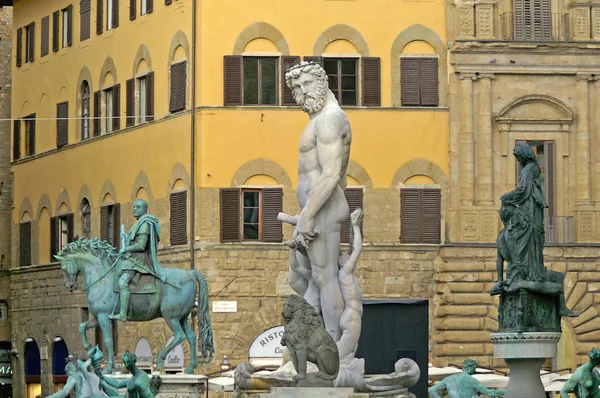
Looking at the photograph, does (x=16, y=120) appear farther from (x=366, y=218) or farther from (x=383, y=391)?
(x=383, y=391)

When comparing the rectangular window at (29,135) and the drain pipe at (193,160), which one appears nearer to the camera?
the drain pipe at (193,160)

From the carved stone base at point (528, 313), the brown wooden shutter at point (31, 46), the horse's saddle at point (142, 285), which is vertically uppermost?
the brown wooden shutter at point (31, 46)

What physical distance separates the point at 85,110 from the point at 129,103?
403 cm

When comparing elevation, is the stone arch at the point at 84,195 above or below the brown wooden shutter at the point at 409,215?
above

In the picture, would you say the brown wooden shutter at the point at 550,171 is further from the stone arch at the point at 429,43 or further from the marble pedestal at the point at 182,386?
the marble pedestal at the point at 182,386

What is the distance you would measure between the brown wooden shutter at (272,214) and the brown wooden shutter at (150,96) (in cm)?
487

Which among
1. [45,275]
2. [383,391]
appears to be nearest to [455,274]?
[45,275]

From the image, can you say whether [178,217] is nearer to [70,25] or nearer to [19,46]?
[70,25]

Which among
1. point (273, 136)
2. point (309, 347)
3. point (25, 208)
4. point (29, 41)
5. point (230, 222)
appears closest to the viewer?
→ point (309, 347)

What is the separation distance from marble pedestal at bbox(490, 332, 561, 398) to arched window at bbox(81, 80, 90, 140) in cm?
3920

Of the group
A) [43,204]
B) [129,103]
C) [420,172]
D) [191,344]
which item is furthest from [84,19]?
[191,344]

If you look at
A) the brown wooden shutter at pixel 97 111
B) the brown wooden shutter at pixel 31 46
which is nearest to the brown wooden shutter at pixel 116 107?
the brown wooden shutter at pixel 97 111

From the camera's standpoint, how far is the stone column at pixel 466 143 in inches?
2108

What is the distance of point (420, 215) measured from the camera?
53.7m
